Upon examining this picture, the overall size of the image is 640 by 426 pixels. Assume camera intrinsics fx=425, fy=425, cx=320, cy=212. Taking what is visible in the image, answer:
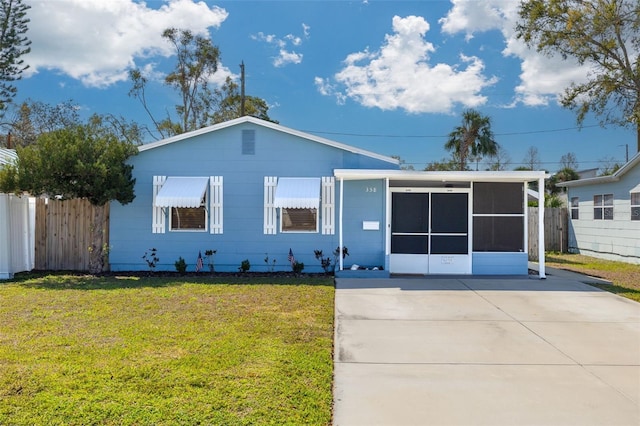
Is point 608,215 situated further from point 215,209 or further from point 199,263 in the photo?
point 199,263

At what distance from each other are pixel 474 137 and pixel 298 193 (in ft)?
59.0

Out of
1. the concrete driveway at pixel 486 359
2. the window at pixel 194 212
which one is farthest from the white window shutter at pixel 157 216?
the concrete driveway at pixel 486 359

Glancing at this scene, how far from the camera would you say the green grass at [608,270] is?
363 inches

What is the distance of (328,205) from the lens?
11289 millimetres

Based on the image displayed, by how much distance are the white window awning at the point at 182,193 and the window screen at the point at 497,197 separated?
7105mm

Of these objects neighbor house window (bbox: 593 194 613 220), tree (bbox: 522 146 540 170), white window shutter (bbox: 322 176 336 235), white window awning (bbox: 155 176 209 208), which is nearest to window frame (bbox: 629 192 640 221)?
neighbor house window (bbox: 593 194 613 220)

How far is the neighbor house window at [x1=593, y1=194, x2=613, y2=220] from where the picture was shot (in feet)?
51.2

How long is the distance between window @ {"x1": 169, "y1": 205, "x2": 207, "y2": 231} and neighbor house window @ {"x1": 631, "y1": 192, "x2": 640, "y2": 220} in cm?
1394

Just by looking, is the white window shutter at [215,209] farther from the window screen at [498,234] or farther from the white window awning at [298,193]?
the window screen at [498,234]

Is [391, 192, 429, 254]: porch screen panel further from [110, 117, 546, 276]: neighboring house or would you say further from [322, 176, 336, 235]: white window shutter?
[322, 176, 336, 235]: white window shutter

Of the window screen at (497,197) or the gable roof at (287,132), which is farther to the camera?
the gable roof at (287,132)

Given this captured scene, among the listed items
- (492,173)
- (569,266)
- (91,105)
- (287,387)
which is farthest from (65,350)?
(91,105)

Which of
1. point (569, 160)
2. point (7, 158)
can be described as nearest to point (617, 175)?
point (7, 158)

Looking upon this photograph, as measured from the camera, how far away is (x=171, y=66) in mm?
27875
